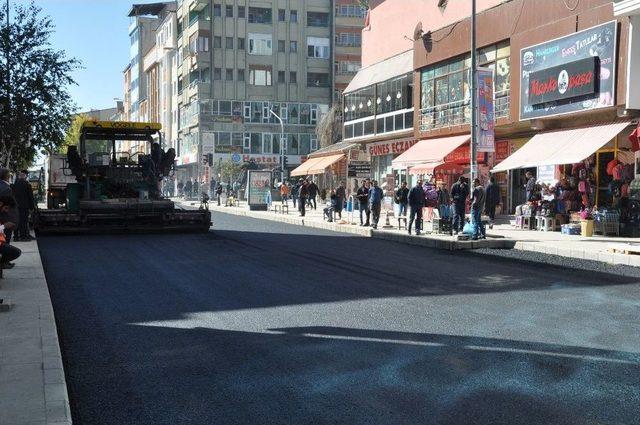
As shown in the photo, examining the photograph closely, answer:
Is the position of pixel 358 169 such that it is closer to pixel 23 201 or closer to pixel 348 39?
pixel 23 201

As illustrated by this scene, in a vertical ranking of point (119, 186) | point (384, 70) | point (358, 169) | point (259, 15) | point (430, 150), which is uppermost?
point (259, 15)

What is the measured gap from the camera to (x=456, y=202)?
20.9 meters

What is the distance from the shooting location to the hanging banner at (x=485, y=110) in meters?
24.6

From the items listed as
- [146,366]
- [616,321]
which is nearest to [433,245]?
[616,321]

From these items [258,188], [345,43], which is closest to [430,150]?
[258,188]

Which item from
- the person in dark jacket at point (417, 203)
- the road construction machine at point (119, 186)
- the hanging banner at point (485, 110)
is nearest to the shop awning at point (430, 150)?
the hanging banner at point (485, 110)

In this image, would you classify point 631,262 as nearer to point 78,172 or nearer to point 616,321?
point 616,321

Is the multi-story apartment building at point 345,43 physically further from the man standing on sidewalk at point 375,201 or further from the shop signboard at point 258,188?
the man standing on sidewalk at point 375,201

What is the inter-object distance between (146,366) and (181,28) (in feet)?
250

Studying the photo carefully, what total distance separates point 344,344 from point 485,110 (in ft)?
64.5

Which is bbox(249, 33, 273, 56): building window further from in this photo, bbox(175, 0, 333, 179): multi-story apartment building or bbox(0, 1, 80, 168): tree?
bbox(0, 1, 80, 168): tree

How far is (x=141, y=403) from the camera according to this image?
5055 mm

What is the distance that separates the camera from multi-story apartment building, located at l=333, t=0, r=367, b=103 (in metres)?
73.1

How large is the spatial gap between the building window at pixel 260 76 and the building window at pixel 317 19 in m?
6.57
